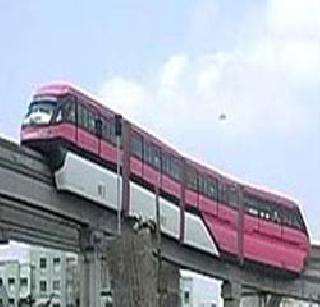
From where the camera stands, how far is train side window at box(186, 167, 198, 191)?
7106 centimetres

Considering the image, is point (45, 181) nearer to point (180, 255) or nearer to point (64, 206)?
point (64, 206)

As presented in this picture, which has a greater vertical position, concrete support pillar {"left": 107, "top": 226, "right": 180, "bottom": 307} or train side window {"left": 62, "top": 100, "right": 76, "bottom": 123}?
train side window {"left": 62, "top": 100, "right": 76, "bottom": 123}

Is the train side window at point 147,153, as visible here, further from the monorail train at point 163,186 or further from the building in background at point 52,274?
the building in background at point 52,274

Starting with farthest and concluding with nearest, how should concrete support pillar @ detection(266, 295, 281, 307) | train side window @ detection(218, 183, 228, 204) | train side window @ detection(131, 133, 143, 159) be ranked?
concrete support pillar @ detection(266, 295, 281, 307) < train side window @ detection(218, 183, 228, 204) < train side window @ detection(131, 133, 143, 159)

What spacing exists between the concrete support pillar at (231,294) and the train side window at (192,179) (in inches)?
524

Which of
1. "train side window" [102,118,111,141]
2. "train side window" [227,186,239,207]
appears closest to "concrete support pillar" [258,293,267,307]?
"train side window" [227,186,239,207]

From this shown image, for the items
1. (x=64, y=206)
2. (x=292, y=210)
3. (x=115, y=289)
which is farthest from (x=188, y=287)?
(x=115, y=289)

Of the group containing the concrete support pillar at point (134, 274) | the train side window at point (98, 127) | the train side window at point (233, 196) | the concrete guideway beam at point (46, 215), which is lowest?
the concrete support pillar at point (134, 274)

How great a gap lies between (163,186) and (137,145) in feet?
15.2

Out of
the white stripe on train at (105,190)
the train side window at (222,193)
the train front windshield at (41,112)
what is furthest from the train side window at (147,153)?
the train side window at (222,193)

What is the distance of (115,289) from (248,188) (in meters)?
45.0

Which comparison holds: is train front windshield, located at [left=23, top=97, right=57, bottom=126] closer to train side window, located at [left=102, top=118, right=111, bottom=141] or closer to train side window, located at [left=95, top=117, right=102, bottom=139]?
train side window, located at [left=95, top=117, right=102, bottom=139]

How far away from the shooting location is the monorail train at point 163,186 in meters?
53.6

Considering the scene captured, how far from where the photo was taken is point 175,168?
68.4 meters
